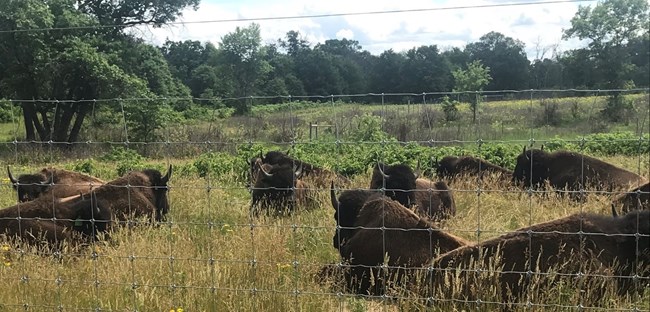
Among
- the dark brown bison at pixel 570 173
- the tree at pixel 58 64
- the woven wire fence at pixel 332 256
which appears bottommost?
the woven wire fence at pixel 332 256

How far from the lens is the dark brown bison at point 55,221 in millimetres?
7426

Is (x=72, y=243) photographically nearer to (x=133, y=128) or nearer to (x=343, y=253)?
(x=343, y=253)

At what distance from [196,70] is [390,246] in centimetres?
5589

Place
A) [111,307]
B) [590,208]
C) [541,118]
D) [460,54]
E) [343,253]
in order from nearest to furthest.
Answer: [111,307] → [343,253] → [590,208] → [541,118] → [460,54]

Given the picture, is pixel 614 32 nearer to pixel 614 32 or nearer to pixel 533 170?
pixel 614 32

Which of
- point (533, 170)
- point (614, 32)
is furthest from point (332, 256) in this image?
point (614, 32)

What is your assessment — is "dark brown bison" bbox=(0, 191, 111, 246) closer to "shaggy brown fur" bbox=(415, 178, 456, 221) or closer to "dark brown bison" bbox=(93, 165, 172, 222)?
"dark brown bison" bbox=(93, 165, 172, 222)

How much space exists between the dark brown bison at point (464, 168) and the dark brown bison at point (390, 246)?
244 inches

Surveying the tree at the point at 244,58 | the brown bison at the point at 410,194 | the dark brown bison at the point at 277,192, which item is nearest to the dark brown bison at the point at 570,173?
the brown bison at the point at 410,194

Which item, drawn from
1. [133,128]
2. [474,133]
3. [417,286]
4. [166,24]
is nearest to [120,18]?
[166,24]

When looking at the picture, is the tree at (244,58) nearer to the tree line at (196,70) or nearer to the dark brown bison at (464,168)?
the tree line at (196,70)

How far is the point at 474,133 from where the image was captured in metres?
20.0

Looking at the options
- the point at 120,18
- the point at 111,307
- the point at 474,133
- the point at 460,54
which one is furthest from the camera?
the point at 460,54

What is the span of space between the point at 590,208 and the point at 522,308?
4.21m
